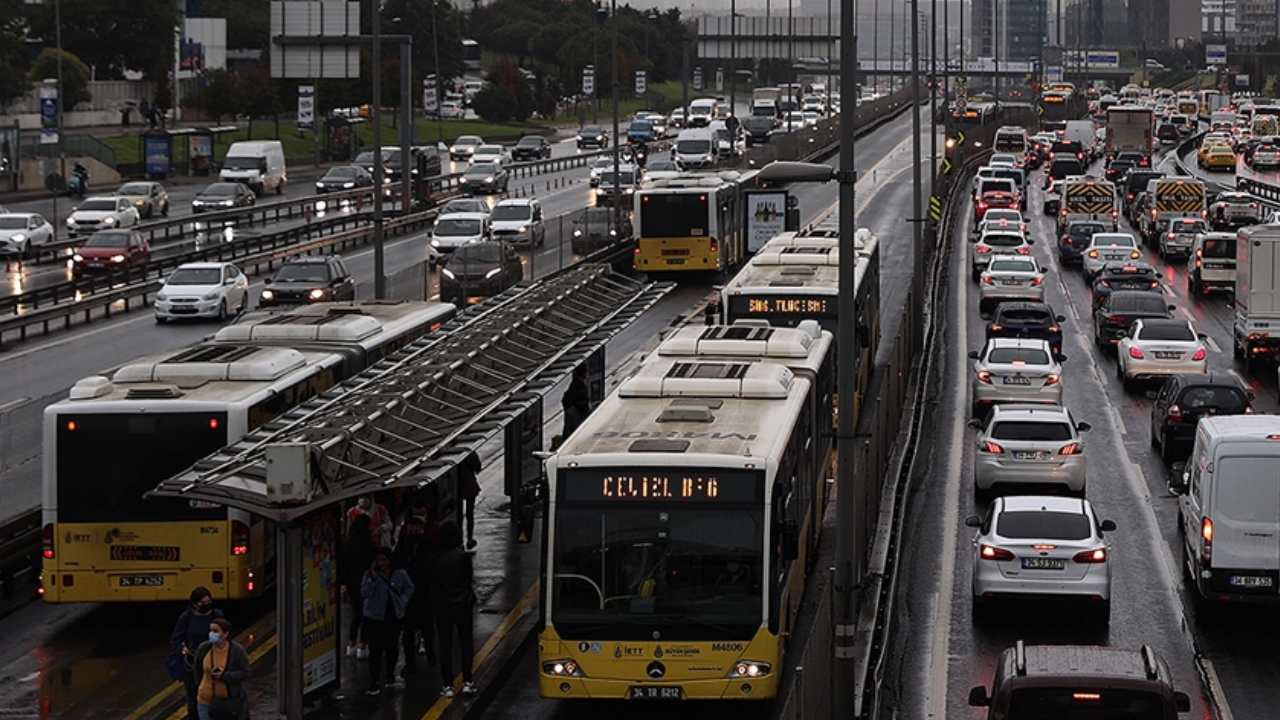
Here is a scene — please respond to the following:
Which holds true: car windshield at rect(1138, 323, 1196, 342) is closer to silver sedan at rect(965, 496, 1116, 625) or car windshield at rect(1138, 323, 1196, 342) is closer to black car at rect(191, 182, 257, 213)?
silver sedan at rect(965, 496, 1116, 625)

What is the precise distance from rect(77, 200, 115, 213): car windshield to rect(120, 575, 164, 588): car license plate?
58.0 m

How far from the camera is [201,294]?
5600cm

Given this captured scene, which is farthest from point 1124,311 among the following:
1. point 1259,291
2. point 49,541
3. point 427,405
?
point 49,541

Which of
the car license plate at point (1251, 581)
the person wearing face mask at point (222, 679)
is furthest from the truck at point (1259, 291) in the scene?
the person wearing face mask at point (222, 679)

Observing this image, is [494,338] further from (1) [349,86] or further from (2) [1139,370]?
(1) [349,86]

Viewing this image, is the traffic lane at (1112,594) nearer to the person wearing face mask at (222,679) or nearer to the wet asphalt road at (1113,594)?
the wet asphalt road at (1113,594)

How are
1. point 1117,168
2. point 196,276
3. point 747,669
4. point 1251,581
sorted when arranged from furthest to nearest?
point 1117,168 < point 196,276 < point 1251,581 < point 747,669

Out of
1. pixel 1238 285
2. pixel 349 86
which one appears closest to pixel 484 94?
pixel 349 86

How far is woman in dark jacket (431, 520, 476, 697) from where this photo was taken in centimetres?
2100

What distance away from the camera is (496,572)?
27.2 metres

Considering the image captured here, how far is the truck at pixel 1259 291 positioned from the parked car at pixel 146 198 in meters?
51.0

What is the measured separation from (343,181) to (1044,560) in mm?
77475

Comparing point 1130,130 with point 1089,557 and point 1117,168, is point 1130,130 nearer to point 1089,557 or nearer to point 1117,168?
point 1117,168

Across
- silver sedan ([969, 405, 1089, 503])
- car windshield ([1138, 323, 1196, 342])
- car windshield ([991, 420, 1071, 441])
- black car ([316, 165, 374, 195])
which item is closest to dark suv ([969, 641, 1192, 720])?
silver sedan ([969, 405, 1089, 503])
